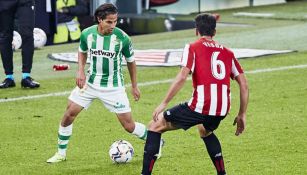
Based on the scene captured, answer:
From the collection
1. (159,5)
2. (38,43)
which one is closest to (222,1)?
(159,5)

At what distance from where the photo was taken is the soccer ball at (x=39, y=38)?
20.9 metres

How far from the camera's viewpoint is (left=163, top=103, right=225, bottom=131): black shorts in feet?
30.0

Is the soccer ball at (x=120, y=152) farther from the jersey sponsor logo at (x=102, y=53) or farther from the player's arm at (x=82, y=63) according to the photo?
the jersey sponsor logo at (x=102, y=53)

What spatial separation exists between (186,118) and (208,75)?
1.46ft

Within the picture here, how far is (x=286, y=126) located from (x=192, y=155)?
6.55 ft

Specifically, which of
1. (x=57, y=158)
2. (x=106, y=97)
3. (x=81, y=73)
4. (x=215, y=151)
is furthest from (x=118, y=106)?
(x=215, y=151)

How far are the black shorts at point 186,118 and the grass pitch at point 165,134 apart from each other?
43.1 inches

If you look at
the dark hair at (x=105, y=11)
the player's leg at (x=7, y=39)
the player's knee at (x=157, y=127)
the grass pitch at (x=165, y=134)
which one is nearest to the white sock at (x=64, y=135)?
the grass pitch at (x=165, y=134)

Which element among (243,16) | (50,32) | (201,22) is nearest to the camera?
(201,22)

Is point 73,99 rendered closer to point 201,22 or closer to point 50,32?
point 201,22

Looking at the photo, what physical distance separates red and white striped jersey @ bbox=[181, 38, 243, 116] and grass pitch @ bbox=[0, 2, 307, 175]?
1255 millimetres

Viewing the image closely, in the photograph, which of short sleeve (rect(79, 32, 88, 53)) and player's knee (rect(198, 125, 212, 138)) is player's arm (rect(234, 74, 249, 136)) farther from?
short sleeve (rect(79, 32, 88, 53))

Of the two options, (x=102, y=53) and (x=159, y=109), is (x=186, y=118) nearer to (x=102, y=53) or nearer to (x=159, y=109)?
(x=159, y=109)

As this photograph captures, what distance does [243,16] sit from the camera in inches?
1048
